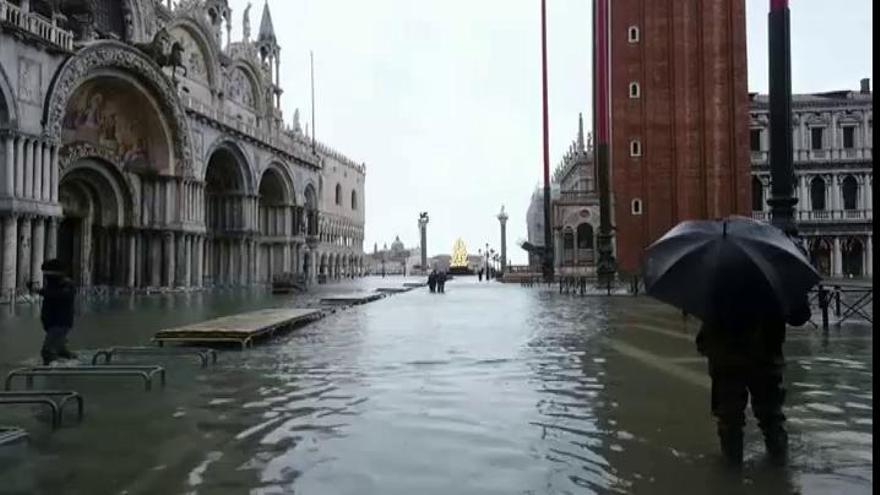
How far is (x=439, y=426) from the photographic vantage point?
7.20 m

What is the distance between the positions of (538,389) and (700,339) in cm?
374

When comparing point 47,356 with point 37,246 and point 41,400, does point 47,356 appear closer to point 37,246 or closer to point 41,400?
point 41,400

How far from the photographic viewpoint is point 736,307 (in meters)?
5.32

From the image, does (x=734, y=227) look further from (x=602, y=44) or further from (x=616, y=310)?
(x=602, y=44)

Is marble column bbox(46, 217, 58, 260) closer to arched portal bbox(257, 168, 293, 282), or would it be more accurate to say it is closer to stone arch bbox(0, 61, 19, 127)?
stone arch bbox(0, 61, 19, 127)

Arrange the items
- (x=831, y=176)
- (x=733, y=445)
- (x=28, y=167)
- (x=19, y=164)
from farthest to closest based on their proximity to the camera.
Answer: (x=831, y=176) → (x=28, y=167) → (x=19, y=164) → (x=733, y=445)

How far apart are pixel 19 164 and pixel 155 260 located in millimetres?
Result: 11426

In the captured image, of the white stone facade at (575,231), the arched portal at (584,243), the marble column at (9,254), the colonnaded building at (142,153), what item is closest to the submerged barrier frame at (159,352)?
the marble column at (9,254)

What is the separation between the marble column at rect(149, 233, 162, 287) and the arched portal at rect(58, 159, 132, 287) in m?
1.06

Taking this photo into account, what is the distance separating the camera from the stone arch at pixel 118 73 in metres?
27.9

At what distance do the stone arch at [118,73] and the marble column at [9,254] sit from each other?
368 centimetres

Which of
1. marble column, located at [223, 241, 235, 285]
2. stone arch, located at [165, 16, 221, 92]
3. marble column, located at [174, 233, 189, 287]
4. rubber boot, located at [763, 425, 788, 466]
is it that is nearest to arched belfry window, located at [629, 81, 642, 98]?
stone arch, located at [165, 16, 221, 92]

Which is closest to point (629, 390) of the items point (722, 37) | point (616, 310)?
point (616, 310)

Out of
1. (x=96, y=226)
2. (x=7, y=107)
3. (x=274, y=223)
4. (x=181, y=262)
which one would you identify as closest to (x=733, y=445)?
(x=7, y=107)
